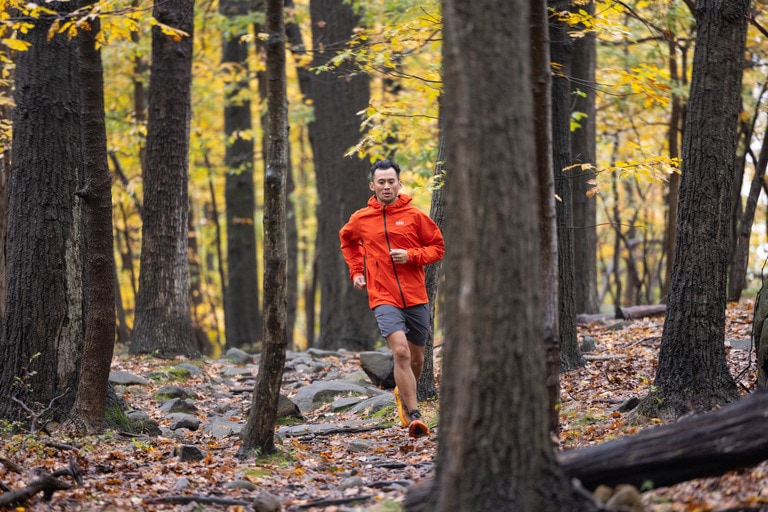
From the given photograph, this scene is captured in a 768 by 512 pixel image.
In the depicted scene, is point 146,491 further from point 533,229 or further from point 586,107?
point 586,107

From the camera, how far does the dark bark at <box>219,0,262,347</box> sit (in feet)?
59.3

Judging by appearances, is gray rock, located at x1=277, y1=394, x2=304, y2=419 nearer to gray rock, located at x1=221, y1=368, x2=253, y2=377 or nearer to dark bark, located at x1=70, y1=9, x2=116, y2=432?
dark bark, located at x1=70, y1=9, x2=116, y2=432

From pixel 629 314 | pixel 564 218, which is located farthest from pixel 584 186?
pixel 564 218

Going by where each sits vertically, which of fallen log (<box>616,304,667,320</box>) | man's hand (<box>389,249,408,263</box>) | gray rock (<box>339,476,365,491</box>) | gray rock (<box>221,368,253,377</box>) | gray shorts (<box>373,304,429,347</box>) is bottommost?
gray rock (<box>339,476,365,491</box>)

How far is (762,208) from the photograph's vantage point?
83.8 feet

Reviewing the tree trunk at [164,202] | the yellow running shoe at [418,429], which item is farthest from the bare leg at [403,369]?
the tree trunk at [164,202]

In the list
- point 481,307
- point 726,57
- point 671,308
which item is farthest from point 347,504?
point 726,57

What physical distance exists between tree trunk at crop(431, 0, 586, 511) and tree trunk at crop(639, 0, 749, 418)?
305 cm

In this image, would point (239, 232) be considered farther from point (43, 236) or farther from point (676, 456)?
point (676, 456)

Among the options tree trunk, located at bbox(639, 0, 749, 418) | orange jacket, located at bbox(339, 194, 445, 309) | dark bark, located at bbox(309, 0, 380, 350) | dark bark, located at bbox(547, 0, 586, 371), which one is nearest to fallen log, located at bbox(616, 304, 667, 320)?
dark bark, located at bbox(547, 0, 586, 371)

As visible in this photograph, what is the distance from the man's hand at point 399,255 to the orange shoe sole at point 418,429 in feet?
4.95

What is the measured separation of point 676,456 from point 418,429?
314 cm

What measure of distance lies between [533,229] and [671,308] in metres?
3.28

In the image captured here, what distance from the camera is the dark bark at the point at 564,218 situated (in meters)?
9.15
